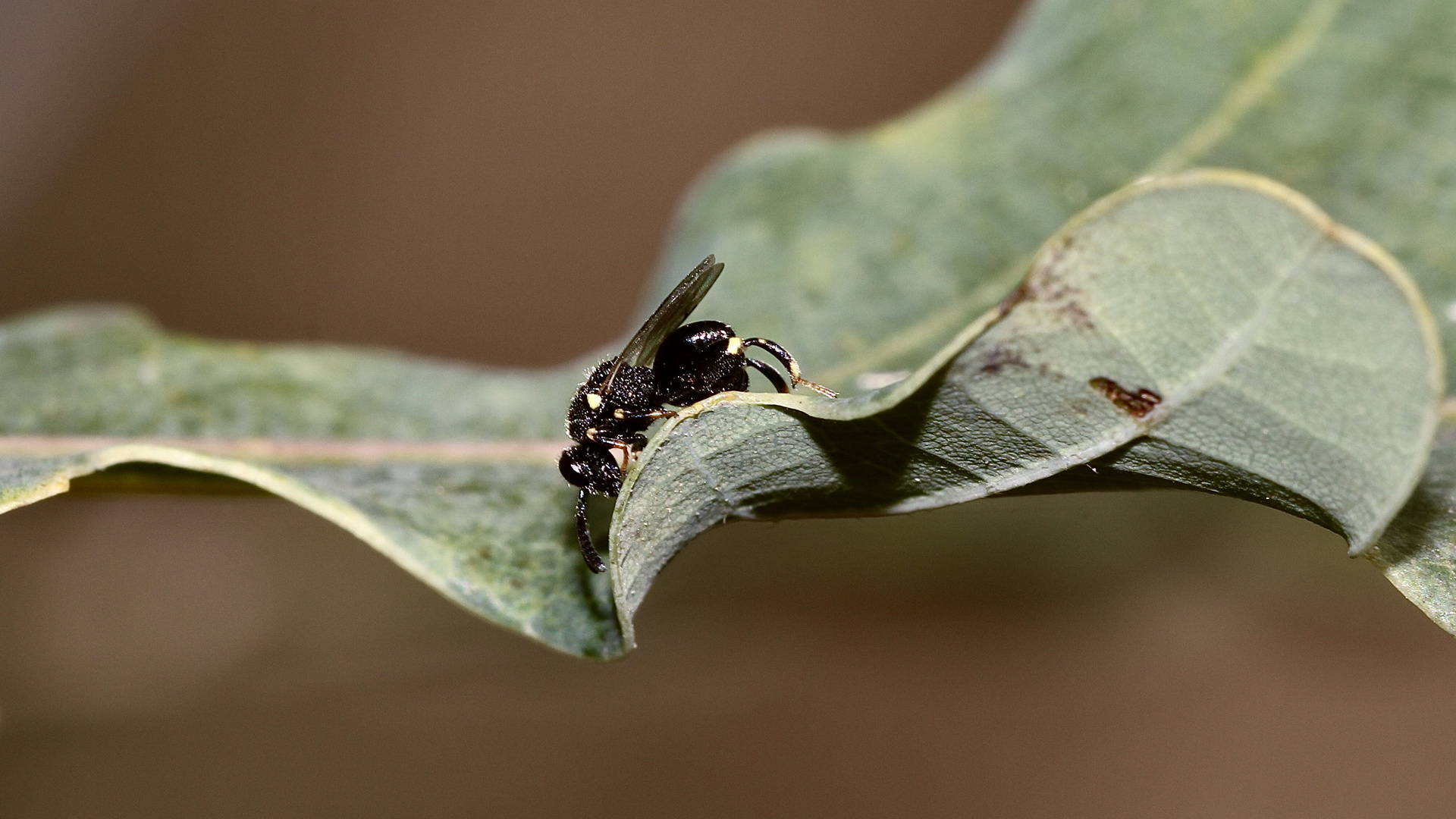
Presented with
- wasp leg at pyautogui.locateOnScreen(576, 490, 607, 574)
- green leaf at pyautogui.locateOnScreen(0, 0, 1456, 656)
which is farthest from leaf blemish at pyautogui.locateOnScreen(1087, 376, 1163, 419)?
wasp leg at pyautogui.locateOnScreen(576, 490, 607, 574)

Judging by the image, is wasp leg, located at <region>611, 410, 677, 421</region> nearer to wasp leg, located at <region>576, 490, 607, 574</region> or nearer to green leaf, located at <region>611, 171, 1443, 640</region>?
wasp leg, located at <region>576, 490, 607, 574</region>

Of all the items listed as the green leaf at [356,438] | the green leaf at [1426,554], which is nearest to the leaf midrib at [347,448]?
the green leaf at [356,438]

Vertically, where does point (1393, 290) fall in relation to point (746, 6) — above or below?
below

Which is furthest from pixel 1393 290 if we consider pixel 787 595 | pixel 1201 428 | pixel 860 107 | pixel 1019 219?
pixel 860 107

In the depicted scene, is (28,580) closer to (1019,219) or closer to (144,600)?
(144,600)

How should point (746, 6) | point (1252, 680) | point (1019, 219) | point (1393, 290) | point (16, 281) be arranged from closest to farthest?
1. point (1393, 290)
2. point (1019, 219)
3. point (1252, 680)
4. point (16, 281)
5. point (746, 6)

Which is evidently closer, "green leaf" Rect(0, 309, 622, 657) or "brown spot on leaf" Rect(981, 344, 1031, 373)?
"brown spot on leaf" Rect(981, 344, 1031, 373)

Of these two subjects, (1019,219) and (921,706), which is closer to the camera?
(1019,219)
